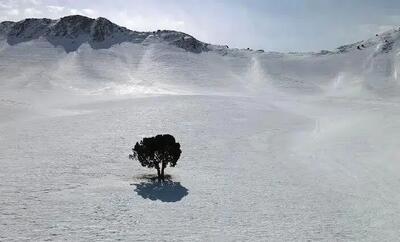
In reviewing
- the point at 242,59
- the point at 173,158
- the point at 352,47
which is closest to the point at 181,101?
the point at 173,158

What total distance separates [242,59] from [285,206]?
129983 mm

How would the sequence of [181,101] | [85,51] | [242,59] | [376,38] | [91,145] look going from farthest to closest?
[376,38], [242,59], [85,51], [181,101], [91,145]

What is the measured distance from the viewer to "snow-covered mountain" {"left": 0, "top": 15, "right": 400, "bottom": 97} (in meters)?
129

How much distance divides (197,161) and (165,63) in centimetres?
10139

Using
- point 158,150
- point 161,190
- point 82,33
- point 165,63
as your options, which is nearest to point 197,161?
point 158,150

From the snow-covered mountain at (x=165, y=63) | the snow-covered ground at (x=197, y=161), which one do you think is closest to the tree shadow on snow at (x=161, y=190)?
the snow-covered ground at (x=197, y=161)

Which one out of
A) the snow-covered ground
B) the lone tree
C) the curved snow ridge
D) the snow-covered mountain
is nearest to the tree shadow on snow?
the snow-covered ground

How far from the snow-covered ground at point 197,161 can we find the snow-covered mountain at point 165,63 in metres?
1.72

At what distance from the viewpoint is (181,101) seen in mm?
95250

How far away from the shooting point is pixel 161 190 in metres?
40.1

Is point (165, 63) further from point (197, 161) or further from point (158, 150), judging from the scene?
point (158, 150)

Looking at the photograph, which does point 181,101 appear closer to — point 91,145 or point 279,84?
point 91,145

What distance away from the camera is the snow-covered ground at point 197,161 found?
33031 millimetres

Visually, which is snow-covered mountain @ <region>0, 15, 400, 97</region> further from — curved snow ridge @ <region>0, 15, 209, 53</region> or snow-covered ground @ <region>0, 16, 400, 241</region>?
snow-covered ground @ <region>0, 16, 400, 241</region>
